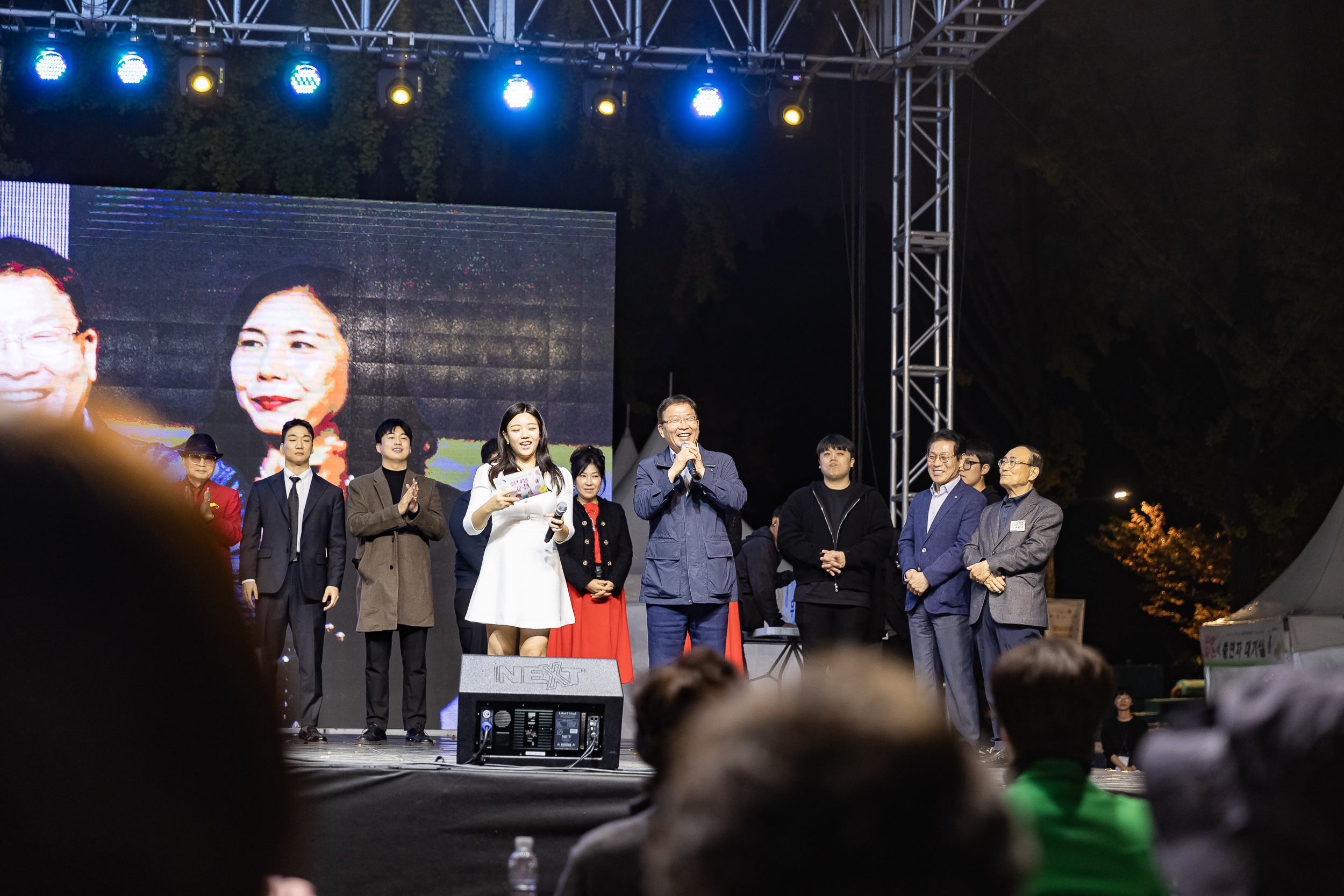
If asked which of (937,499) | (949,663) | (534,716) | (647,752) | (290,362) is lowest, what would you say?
(534,716)

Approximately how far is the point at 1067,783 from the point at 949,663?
429 cm

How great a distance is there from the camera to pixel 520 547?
5988mm

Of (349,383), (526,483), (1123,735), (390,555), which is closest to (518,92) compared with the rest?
(349,383)

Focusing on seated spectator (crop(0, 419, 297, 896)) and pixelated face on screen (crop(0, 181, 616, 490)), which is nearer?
seated spectator (crop(0, 419, 297, 896))

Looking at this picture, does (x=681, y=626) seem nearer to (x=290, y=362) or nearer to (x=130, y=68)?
(x=290, y=362)

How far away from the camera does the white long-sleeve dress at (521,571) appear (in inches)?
233

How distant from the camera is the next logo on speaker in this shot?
17.1 feet

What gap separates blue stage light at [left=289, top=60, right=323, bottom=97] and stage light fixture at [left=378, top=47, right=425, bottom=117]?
0.42m

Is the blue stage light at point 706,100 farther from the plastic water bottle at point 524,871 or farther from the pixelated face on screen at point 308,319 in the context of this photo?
the plastic water bottle at point 524,871

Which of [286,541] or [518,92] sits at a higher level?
[518,92]

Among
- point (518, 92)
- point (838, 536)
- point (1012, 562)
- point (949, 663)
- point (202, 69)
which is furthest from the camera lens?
point (518, 92)

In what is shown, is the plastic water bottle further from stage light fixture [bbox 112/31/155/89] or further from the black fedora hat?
stage light fixture [bbox 112/31/155/89]

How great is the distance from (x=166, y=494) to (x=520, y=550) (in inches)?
216

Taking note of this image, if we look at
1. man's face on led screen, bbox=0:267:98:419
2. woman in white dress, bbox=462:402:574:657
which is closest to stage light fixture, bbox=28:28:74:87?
man's face on led screen, bbox=0:267:98:419
